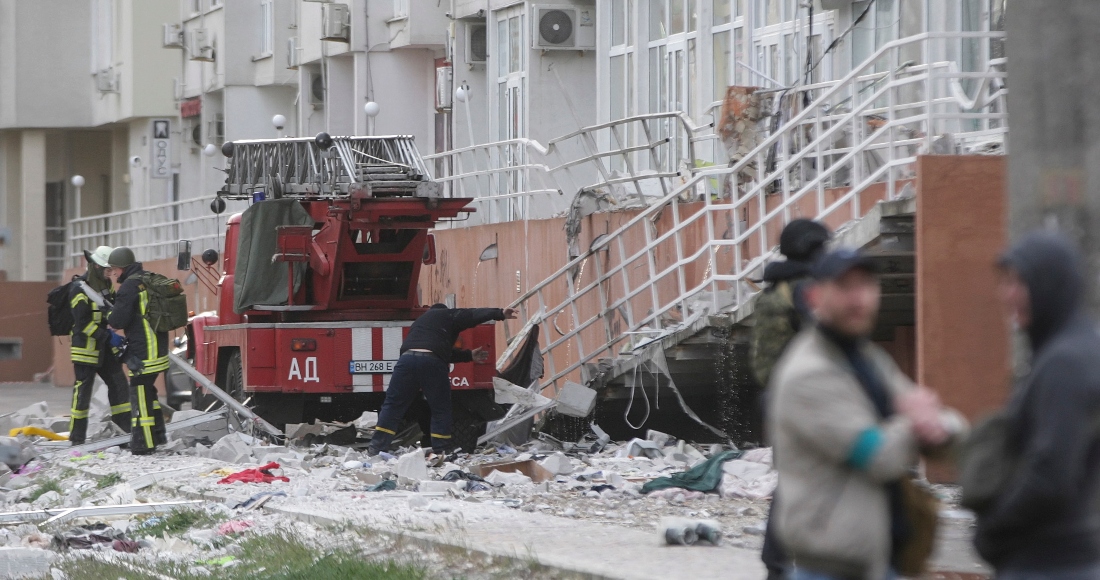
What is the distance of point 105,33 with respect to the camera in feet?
140

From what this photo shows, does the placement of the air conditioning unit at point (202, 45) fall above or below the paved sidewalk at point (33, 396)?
above

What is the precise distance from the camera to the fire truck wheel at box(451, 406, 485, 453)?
15.1 metres

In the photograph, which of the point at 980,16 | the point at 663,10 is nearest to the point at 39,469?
the point at 980,16

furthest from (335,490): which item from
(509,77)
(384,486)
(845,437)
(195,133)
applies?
(195,133)

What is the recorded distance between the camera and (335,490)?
12.2m

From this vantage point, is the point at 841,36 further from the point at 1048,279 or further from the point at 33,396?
the point at 33,396

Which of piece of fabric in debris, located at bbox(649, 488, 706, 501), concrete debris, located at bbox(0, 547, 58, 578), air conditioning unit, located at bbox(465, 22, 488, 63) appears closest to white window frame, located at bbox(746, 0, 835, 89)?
piece of fabric in debris, located at bbox(649, 488, 706, 501)

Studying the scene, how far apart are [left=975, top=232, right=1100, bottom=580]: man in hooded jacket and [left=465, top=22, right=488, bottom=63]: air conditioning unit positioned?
24357mm

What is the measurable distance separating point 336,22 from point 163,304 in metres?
15.8

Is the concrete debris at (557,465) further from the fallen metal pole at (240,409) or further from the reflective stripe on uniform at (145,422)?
the reflective stripe on uniform at (145,422)

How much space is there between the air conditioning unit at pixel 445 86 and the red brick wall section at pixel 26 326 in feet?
46.0

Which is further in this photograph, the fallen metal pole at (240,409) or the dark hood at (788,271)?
the fallen metal pole at (240,409)

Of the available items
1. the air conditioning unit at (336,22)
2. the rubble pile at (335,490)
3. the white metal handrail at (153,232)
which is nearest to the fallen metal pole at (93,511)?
the rubble pile at (335,490)

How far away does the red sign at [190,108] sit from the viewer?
3950 cm
